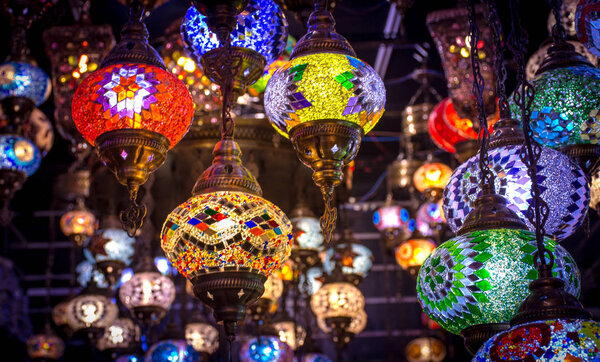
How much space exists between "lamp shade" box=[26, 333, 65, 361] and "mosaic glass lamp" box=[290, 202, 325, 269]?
2.75 meters

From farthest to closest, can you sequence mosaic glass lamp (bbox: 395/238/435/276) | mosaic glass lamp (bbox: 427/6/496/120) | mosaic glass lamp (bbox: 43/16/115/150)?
mosaic glass lamp (bbox: 395/238/435/276), mosaic glass lamp (bbox: 43/16/115/150), mosaic glass lamp (bbox: 427/6/496/120)

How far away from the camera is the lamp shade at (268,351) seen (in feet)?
12.6

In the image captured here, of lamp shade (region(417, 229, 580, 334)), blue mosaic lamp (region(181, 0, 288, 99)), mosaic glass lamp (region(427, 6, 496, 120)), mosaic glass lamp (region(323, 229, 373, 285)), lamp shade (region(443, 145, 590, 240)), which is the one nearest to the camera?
lamp shade (region(417, 229, 580, 334))

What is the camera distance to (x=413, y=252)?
193 inches

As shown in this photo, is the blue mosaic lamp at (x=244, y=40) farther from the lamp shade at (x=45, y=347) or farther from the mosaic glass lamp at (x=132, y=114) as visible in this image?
the lamp shade at (x=45, y=347)

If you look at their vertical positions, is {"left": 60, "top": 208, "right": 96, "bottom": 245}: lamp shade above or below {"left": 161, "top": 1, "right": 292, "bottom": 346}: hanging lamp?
above

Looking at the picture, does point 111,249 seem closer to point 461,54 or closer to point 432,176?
point 432,176

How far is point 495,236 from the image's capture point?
164cm

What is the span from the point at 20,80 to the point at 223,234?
7.31ft

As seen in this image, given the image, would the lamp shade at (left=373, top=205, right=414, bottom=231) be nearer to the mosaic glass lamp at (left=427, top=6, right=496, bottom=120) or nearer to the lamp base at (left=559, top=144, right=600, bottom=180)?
the mosaic glass lamp at (left=427, top=6, right=496, bottom=120)

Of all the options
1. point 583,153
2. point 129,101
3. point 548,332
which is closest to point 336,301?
point 583,153

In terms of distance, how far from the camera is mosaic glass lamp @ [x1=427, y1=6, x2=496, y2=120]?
10.5 feet

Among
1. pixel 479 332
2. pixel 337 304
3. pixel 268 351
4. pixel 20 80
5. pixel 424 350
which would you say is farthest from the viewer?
pixel 424 350

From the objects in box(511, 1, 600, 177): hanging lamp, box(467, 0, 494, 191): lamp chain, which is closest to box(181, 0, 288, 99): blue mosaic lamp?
box(467, 0, 494, 191): lamp chain
